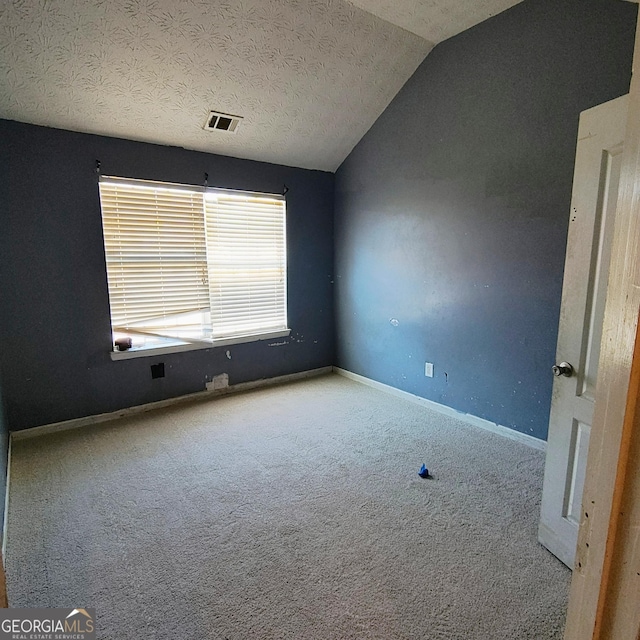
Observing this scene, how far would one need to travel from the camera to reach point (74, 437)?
2803mm

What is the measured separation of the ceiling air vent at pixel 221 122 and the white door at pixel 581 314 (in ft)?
8.19

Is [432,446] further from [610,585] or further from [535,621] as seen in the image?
[610,585]

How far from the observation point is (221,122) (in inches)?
118

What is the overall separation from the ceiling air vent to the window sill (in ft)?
6.18

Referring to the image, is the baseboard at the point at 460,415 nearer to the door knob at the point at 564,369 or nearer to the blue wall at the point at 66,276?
the door knob at the point at 564,369

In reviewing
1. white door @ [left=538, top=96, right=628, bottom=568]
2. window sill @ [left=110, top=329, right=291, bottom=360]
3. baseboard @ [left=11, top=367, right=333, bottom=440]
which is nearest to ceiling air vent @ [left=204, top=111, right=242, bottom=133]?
window sill @ [left=110, top=329, right=291, bottom=360]

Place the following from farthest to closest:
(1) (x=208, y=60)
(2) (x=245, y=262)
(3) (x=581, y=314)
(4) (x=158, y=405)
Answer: (2) (x=245, y=262) < (4) (x=158, y=405) < (1) (x=208, y=60) < (3) (x=581, y=314)

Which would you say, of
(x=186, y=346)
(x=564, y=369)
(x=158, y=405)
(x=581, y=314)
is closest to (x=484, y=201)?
(x=581, y=314)

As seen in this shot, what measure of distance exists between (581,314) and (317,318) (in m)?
2.99

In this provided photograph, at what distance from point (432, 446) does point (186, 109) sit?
312cm

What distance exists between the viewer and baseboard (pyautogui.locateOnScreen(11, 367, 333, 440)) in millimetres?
2836

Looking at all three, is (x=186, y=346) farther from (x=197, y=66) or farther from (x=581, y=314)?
(x=581, y=314)

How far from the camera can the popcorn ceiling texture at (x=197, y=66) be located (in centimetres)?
211

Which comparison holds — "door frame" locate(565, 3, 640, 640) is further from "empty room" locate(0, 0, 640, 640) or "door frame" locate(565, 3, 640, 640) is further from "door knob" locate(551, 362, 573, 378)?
"door knob" locate(551, 362, 573, 378)
